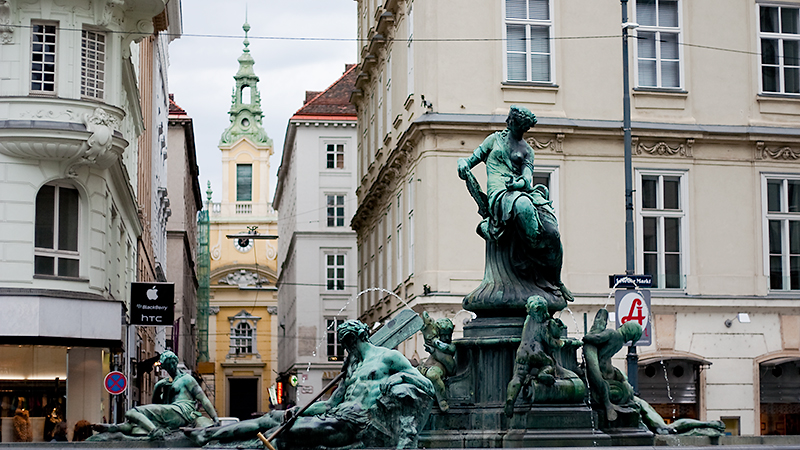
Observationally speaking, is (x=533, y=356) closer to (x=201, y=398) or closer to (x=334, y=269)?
(x=201, y=398)

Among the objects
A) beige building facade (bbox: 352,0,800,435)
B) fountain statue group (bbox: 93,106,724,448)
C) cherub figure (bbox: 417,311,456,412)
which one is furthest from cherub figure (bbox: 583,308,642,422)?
beige building facade (bbox: 352,0,800,435)

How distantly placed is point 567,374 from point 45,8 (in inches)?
773

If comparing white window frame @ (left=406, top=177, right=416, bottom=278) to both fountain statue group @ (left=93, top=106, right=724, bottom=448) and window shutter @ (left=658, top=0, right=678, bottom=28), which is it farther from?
fountain statue group @ (left=93, top=106, right=724, bottom=448)

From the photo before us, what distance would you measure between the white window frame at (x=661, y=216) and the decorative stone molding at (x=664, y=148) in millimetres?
434

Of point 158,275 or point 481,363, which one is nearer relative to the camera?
point 481,363

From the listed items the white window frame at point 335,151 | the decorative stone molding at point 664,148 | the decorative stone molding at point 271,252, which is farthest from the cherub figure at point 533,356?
the decorative stone molding at point 271,252

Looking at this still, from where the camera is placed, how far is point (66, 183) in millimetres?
28281

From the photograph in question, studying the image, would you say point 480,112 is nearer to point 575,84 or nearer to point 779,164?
point 575,84

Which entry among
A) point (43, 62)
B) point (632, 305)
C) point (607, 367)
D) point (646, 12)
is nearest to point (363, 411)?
point (607, 367)

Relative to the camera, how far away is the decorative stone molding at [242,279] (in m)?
120

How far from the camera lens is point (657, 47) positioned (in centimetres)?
3259

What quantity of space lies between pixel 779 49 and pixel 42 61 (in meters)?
18.7

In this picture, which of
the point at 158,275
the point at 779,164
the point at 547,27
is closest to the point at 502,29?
the point at 547,27

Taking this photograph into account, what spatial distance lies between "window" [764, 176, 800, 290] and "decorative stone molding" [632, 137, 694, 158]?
2267 millimetres
